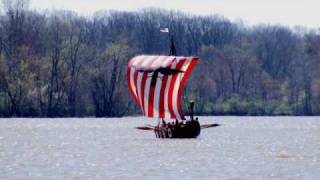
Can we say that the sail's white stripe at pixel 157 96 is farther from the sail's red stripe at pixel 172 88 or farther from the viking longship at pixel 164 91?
the sail's red stripe at pixel 172 88

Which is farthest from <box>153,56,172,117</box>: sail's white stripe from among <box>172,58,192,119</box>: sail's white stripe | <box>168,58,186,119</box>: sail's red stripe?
<box>172,58,192,119</box>: sail's white stripe

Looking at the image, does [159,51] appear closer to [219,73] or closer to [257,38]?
[219,73]

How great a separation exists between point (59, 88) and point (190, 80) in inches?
925

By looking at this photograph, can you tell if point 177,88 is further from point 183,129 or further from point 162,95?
point 183,129

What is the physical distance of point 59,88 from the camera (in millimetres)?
143250

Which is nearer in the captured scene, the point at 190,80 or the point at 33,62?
the point at 33,62

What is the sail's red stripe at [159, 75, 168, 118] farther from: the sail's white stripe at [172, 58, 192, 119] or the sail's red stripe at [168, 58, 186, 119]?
the sail's white stripe at [172, 58, 192, 119]

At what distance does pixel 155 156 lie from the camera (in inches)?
2554

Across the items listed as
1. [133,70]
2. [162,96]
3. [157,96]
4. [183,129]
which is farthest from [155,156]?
[133,70]

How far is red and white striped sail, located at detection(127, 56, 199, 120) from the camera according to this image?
80.9 metres

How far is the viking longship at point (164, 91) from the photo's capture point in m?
80.7

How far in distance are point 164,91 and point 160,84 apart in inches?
25.7

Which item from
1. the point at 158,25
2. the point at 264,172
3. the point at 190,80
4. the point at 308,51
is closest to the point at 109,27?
the point at 158,25

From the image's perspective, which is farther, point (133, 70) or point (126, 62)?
point (126, 62)
